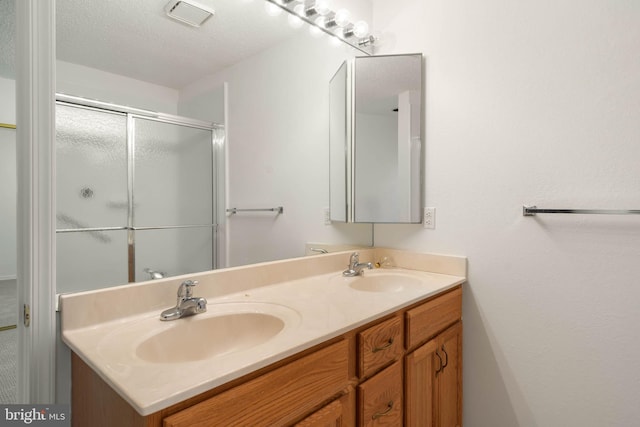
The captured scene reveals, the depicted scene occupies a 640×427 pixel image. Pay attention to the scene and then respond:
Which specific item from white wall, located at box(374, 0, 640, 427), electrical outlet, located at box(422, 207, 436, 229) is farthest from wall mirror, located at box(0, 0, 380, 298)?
white wall, located at box(374, 0, 640, 427)

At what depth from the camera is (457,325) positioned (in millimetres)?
1472

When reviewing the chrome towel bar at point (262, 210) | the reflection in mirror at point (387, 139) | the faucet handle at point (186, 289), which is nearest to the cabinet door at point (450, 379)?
the reflection in mirror at point (387, 139)

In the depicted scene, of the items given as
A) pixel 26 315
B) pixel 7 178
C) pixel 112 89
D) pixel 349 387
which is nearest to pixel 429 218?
pixel 349 387

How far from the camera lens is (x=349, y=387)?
3.00 ft

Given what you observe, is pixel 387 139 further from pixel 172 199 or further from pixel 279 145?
pixel 172 199

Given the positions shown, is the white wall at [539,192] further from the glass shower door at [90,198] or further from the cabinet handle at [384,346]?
the glass shower door at [90,198]

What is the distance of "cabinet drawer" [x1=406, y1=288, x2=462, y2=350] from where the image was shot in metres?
1.16

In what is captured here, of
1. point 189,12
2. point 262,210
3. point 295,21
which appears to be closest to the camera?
point 189,12

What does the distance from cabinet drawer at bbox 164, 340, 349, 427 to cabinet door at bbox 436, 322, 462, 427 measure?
2.13 feet

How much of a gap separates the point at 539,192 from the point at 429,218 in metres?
0.48

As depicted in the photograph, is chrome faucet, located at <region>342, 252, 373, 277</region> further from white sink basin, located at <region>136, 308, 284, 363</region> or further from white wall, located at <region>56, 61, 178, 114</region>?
white wall, located at <region>56, 61, 178, 114</region>

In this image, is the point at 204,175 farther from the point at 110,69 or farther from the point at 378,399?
the point at 378,399

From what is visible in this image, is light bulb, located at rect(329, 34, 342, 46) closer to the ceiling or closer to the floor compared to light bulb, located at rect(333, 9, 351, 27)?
closer to the floor

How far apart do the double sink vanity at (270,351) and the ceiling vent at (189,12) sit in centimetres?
90
